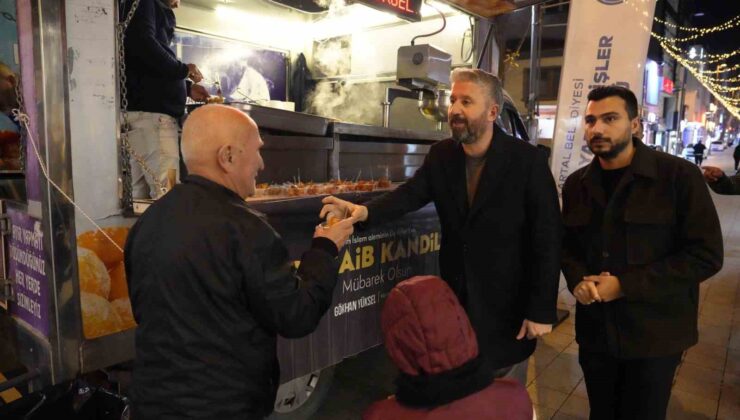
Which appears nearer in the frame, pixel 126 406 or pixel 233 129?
pixel 233 129

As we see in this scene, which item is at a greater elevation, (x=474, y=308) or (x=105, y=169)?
(x=105, y=169)

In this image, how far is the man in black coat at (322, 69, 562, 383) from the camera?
239cm

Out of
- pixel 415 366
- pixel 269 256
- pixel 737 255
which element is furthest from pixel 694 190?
pixel 737 255

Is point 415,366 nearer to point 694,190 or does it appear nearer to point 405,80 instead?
point 694,190

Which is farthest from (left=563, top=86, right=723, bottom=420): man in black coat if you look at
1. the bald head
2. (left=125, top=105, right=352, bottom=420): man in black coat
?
the bald head

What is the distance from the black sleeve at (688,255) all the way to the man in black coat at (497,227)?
1.25 feet

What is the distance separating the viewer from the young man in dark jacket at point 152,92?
323 centimetres

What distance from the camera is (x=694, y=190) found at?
222 cm

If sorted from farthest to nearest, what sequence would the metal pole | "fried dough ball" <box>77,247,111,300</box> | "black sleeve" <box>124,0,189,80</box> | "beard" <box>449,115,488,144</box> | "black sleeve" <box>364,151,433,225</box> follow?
the metal pole → "black sleeve" <box>124,0,189,80</box> → "black sleeve" <box>364,151,433,225</box> → "beard" <box>449,115,488,144</box> → "fried dough ball" <box>77,247,111,300</box>

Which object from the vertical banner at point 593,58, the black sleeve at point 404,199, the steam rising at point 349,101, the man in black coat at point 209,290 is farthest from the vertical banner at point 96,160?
the steam rising at point 349,101

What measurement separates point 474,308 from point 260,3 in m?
5.99

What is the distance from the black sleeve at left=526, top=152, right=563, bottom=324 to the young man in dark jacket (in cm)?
231

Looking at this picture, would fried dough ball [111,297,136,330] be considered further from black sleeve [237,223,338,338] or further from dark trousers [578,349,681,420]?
dark trousers [578,349,681,420]

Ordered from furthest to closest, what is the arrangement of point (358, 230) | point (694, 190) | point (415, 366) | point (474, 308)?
point (358, 230) < point (474, 308) < point (694, 190) < point (415, 366)
